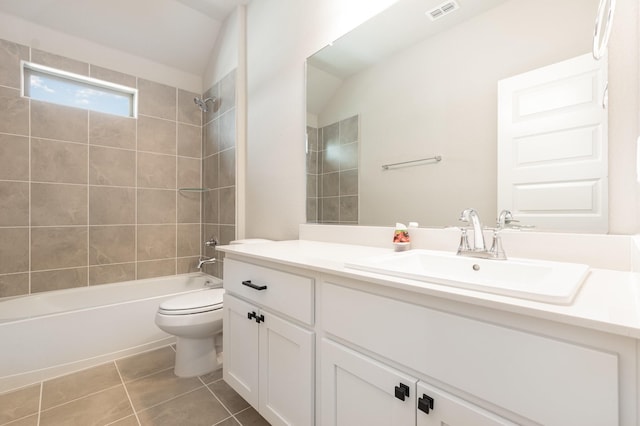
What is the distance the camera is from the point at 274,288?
114 cm

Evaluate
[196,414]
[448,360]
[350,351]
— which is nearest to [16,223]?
[196,414]

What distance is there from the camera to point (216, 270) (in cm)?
277

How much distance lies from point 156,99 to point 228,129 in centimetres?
80

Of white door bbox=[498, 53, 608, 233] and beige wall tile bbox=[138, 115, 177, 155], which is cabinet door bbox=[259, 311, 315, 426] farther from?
beige wall tile bbox=[138, 115, 177, 155]

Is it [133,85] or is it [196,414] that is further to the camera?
[133,85]

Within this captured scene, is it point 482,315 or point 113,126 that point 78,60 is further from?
point 482,315

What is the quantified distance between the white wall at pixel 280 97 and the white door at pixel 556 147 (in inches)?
36.8

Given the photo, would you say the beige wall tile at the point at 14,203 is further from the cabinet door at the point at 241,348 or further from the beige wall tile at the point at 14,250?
the cabinet door at the point at 241,348

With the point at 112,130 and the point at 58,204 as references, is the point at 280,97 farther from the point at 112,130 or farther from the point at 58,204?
the point at 58,204

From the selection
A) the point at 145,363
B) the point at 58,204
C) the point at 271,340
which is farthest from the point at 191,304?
the point at 58,204

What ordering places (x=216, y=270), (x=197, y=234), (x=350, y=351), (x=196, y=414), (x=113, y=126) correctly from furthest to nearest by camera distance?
1. (x=197, y=234)
2. (x=216, y=270)
3. (x=113, y=126)
4. (x=196, y=414)
5. (x=350, y=351)

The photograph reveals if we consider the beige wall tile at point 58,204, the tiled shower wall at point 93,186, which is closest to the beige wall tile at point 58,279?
the tiled shower wall at point 93,186

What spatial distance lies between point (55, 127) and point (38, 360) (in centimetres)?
169

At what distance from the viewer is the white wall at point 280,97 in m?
1.78
